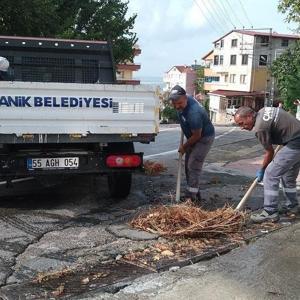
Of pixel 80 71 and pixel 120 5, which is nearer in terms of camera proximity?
pixel 80 71

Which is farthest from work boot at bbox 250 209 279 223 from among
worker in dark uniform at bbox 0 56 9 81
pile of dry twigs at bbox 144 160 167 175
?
worker in dark uniform at bbox 0 56 9 81

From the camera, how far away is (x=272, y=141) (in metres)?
5.92

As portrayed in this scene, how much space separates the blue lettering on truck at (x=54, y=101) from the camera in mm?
5664

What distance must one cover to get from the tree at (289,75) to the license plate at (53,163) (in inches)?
806

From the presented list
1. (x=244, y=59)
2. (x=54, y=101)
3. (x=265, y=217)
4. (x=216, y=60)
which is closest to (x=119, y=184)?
(x=54, y=101)

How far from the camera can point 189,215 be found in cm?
549

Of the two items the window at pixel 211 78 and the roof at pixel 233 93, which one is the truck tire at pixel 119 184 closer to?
the roof at pixel 233 93

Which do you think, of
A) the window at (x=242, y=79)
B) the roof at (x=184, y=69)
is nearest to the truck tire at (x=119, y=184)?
the window at (x=242, y=79)

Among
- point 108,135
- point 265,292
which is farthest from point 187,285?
point 108,135

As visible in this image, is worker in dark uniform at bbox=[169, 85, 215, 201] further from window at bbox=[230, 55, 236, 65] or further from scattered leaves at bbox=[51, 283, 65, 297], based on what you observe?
window at bbox=[230, 55, 236, 65]

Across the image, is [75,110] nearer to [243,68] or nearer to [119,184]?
[119,184]

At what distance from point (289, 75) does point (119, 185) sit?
2157 centimetres

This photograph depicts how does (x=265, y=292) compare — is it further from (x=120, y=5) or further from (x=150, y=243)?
(x=120, y=5)

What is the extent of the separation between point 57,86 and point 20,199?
1805mm
